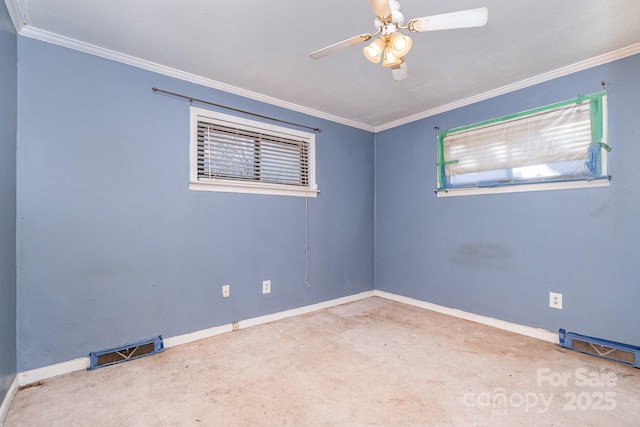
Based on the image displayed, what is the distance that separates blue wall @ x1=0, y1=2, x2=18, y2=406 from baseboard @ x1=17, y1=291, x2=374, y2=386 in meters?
0.15

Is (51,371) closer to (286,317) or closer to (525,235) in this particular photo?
(286,317)

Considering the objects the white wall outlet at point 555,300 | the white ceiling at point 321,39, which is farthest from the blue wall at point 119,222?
the white wall outlet at point 555,300

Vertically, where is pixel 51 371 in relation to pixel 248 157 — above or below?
below

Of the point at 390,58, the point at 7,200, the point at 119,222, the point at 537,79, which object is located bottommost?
the point at 119,222

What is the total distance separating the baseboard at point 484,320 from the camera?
262 cm

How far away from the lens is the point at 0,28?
163 cm

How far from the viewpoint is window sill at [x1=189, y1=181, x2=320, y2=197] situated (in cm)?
270

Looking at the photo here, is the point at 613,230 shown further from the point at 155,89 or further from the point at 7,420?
the point at 7,420

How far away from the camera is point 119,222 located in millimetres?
2289

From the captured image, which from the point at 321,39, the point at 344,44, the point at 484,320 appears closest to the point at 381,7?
the point at 344,44

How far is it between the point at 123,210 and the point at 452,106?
3418 mm

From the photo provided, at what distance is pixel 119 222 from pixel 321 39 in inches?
81.1

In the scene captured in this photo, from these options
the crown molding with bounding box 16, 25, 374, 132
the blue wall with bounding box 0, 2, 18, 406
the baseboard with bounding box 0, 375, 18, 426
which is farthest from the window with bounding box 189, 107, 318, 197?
the baseboard with bounding box 0, 375, 18, 426

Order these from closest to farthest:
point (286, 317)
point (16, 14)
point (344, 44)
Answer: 1. point (344, 44)
2. point (16, 14)
3. point (286, 317)
